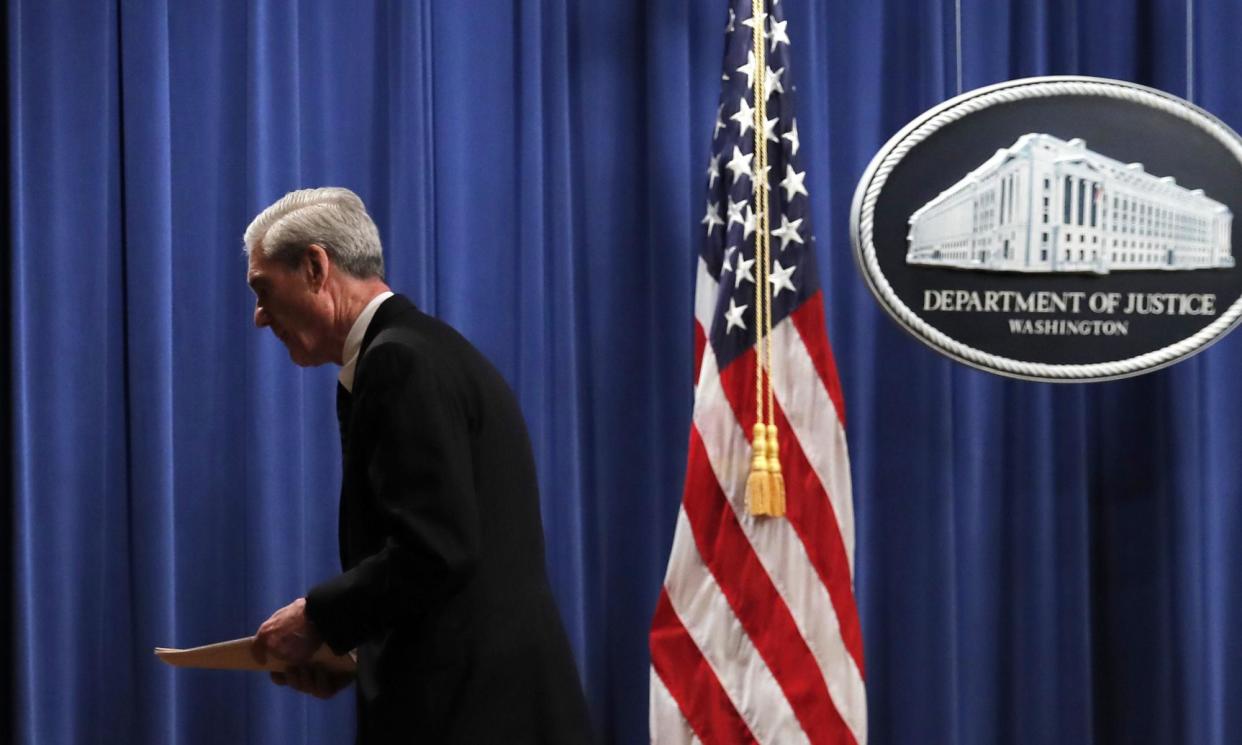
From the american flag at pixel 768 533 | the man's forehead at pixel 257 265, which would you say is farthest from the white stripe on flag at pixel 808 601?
the man's forehead at pixel 257 265

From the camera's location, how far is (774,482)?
2648 mm

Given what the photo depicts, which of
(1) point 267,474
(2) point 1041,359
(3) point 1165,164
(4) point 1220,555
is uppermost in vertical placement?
(3) point 1165,164

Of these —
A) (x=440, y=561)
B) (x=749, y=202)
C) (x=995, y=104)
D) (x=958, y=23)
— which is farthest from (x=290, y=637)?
(x=958, y=23)

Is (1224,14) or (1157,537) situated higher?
(1224,14)

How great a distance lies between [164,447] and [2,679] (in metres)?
0.64

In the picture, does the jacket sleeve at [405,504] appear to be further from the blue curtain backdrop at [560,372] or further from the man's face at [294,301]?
the blue curtain backdrop at [560,372]

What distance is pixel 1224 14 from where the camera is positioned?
311 cm

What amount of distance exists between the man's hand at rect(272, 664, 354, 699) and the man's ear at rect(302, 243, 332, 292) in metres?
0.54

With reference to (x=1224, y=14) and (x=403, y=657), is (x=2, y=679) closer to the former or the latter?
(x=403, y=657)

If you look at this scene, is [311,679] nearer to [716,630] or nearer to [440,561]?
[440,561]

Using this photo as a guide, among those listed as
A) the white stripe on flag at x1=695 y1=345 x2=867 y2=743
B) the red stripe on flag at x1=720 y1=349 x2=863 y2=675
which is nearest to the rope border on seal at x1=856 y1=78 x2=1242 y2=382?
the red stripe on flag at x1=720 y1=349 x2=863 y2=675

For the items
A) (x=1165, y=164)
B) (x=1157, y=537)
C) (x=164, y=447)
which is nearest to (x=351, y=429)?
(x=164, y=447)

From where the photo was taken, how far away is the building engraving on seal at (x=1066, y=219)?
274 cm

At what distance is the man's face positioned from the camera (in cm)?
189
